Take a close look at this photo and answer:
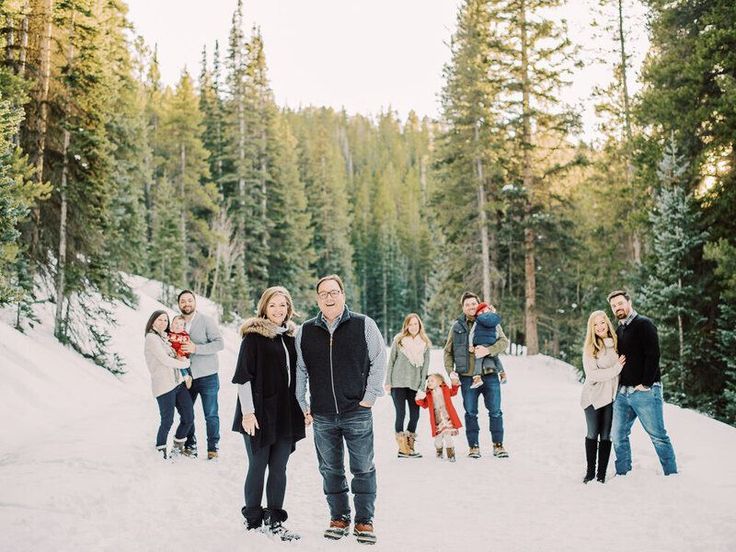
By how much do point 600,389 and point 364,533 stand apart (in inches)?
138

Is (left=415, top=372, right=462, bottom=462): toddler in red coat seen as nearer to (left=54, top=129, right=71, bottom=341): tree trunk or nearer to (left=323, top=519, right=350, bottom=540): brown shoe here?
(left=323, top=519, right=350, bottom=540): brown shoe

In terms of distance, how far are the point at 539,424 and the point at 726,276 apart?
587 centimetres

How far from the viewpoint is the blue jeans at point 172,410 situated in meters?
7.67

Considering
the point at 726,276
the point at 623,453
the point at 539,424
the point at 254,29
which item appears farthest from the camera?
the point at 254,29

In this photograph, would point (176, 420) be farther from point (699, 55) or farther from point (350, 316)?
point (699, 55)

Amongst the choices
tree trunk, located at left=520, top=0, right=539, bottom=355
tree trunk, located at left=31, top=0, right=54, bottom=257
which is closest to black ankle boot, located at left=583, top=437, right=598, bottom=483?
tree trunk, located at left=31, top=0, right=54, bottom=257

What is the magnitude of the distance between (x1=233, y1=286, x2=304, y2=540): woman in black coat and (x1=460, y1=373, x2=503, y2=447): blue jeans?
3.89 m

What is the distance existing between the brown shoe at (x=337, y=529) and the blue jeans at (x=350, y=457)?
0.05 m

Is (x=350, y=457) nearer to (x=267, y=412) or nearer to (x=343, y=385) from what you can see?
(x=343, y=385)

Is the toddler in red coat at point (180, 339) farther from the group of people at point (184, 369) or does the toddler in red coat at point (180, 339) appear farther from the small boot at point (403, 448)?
the small boot at point (403, 448)

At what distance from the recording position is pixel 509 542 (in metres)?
4.94

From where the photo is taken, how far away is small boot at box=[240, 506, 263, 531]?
5121 mm

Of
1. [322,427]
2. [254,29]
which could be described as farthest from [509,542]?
[254,29]

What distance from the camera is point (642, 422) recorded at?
22.2ft
